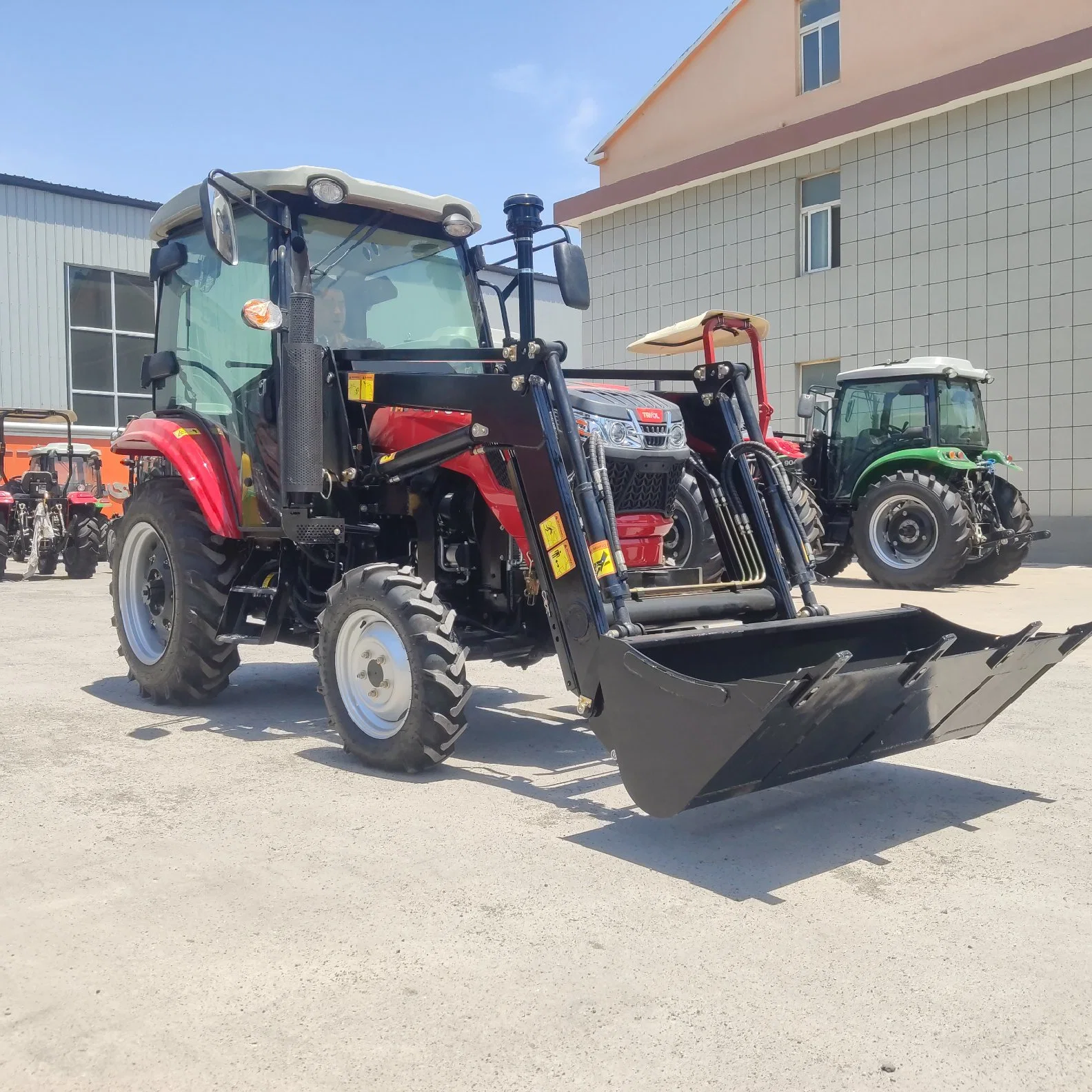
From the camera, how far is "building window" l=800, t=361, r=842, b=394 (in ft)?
59.2

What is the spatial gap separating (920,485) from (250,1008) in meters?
10.6

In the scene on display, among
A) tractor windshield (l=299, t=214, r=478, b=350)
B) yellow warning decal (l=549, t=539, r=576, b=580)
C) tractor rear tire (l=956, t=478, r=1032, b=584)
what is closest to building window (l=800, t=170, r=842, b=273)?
tractor rear tire (l=956, t=478, r=1032, b=584)

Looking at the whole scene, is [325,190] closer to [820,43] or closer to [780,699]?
[780,699]

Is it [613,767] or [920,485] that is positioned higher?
[920,485]

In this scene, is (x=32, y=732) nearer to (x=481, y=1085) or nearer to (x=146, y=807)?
(x=146, y=807)

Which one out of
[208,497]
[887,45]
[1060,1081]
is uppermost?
[887,45]

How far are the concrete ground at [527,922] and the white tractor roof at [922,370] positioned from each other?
25.8 ft

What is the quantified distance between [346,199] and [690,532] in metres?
2.33

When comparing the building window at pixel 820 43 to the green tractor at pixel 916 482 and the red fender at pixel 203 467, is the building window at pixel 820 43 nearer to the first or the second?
the green tractor at pixel 916 482

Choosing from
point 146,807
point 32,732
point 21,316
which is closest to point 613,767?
point 146,807

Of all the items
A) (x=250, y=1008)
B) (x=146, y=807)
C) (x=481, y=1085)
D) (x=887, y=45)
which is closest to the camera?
(x=481, y=1085)

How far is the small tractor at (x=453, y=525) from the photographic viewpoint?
154 inches

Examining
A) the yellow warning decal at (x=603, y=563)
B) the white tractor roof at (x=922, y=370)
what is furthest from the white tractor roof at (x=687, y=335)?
the yellow warning decal at (x=603, y=563)

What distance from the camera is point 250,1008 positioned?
2.65 m
